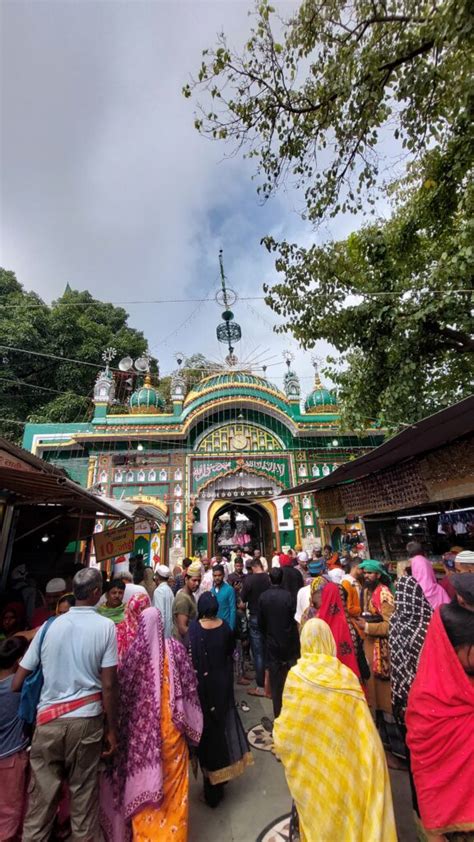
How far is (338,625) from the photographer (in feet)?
11.0

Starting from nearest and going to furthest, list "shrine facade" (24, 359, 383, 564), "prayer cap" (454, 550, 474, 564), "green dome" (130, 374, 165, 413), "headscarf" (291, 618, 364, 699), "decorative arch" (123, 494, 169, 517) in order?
1. "headscarf" (291, 618, 364, 699)
2. "prayer cap" (454, 550, 474, 564)
3. "decorative arch" (123, 494, 169, 517)
4. "shrine facade" (24, 359, 383, 564)
5. "green dome" (130, 374, 165, 413)

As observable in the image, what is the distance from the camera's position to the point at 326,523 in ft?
47.8

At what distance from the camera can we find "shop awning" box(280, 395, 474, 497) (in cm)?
422

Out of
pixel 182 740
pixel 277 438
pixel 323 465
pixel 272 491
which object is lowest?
pixel 182 740

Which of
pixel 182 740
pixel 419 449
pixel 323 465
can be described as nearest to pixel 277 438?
pixel 323 465

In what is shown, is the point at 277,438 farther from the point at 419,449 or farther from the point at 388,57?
the point at 388,57

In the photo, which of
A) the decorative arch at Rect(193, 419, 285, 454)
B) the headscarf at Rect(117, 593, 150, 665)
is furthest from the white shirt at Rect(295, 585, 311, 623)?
the decorative arch at Rect(193, 419, 285, 454)

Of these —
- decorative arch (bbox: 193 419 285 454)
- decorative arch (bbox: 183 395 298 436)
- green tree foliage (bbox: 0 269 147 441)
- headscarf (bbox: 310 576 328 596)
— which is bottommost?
headscarf (bbox: 310 576 328 596)

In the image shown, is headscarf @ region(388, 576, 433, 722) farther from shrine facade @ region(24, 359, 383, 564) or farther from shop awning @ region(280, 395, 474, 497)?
shrine facade @ region(24, 359, 383, 564)

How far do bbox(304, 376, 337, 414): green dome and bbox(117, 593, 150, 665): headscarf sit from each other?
1399 cm

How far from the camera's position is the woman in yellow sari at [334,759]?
1.65m

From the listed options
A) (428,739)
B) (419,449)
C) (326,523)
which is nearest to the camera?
(428,739)

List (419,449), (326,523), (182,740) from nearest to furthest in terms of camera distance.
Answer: (182,740) → (419,449) → (326,523)

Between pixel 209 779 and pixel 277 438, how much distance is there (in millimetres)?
13004
